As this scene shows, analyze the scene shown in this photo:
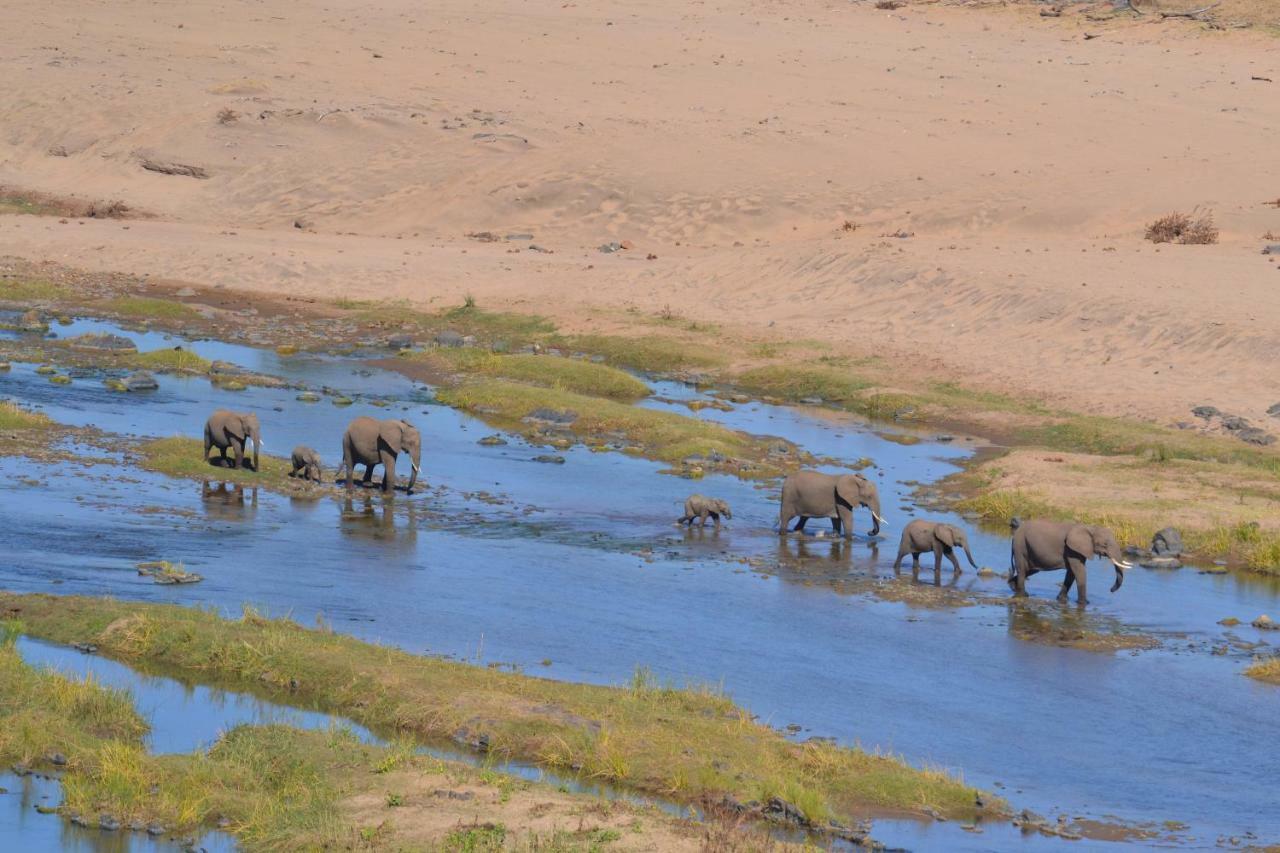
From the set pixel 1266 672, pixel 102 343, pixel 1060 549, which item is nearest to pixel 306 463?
pixel 1060 549

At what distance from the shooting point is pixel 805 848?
1241 centimetres

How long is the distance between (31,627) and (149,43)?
49.9 m

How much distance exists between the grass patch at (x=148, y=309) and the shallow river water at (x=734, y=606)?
40.7 ft

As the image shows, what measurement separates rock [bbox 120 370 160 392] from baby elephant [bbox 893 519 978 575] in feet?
47.4

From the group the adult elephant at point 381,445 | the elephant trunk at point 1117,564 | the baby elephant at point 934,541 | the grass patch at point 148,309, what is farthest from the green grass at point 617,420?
the grass patch at point 148,309

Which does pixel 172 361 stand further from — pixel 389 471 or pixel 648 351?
pixel 389 471

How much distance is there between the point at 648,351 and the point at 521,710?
21879mm

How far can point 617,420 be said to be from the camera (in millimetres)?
29703

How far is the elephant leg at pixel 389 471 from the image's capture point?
2425 cm

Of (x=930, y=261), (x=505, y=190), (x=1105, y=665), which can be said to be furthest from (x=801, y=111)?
(x=1105, y=665)

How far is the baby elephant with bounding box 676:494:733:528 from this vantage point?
76.1 feet

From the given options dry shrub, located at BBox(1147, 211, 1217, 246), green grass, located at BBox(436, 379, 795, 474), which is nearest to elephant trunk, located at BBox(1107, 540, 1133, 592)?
green grass, located at BBox(436, 379, 795, 474)

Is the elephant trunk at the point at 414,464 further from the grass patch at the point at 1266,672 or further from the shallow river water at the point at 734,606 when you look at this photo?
the grass patch at the point at 1266,672

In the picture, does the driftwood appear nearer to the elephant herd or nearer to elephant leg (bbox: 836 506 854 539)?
the elephant herd
